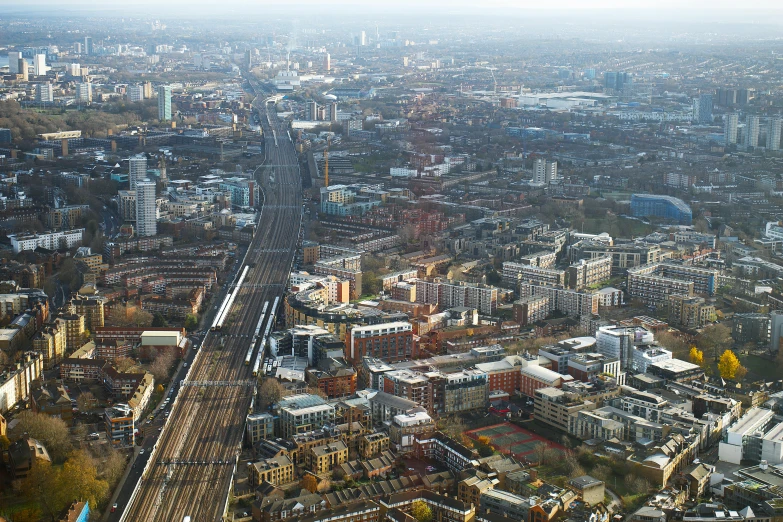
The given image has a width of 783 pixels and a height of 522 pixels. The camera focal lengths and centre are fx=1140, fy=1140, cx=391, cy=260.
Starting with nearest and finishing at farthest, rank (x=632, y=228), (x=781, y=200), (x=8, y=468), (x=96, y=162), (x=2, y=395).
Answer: (x=8, y=468)
(x=2, y=395)
(x=632, y=228)
(x=781, y=200)
(x=96, y=162)

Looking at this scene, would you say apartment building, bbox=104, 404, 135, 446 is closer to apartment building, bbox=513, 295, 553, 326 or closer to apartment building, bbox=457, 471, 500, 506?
apartment building, bbox=457, 471, 500, 506

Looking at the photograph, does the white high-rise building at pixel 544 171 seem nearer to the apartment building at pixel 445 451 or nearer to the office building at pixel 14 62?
the apartment building at pixel 445 451

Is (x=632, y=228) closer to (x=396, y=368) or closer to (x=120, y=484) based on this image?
(x=396, y=368)

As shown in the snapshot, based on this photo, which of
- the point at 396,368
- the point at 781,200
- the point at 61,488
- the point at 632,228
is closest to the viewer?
the point at 61,488

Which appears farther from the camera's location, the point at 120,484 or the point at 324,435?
the point at 324,435

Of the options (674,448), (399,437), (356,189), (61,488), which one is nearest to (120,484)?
(61,488)

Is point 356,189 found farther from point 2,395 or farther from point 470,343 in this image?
point 2,395

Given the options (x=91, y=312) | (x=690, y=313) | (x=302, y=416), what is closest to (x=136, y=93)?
(x=91, y=312)
